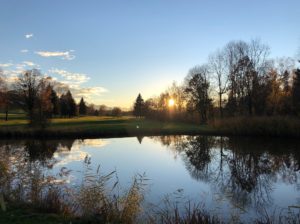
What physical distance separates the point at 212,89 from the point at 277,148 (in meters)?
34.1

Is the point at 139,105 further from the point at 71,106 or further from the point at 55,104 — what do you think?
the point at 55,104

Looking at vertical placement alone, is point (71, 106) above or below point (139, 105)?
below

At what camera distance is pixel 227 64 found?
5156cm

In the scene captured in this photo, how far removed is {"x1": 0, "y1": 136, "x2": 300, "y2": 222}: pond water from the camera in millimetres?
10773

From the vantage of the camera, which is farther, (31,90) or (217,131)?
(31,90)

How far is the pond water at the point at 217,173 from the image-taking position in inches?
424

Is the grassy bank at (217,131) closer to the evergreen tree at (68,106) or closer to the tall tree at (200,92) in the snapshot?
the tall tree at (200,92)

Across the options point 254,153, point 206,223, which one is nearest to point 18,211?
point 206,223

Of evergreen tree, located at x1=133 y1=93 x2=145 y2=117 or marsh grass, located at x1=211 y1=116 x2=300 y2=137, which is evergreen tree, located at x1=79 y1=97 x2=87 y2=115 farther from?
marsh grass, located at x1=211 y1=116 x2=300 y2=137

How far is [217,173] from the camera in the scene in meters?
16.7

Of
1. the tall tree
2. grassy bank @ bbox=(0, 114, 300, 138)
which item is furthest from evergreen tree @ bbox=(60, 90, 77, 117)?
grassy bank @ bbox=(0, 114, 300, 138)

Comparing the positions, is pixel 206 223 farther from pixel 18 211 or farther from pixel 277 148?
pixel 277 148

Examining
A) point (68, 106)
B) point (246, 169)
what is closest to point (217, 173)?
point (246, 169)

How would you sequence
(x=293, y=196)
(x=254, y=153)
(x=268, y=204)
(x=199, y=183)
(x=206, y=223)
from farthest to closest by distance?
1. (x=254, y=153)
2. (x=199, y=183)
3. (x=293, y=196)
4. (x=268, y=204)
5. (x=206, y=223)
